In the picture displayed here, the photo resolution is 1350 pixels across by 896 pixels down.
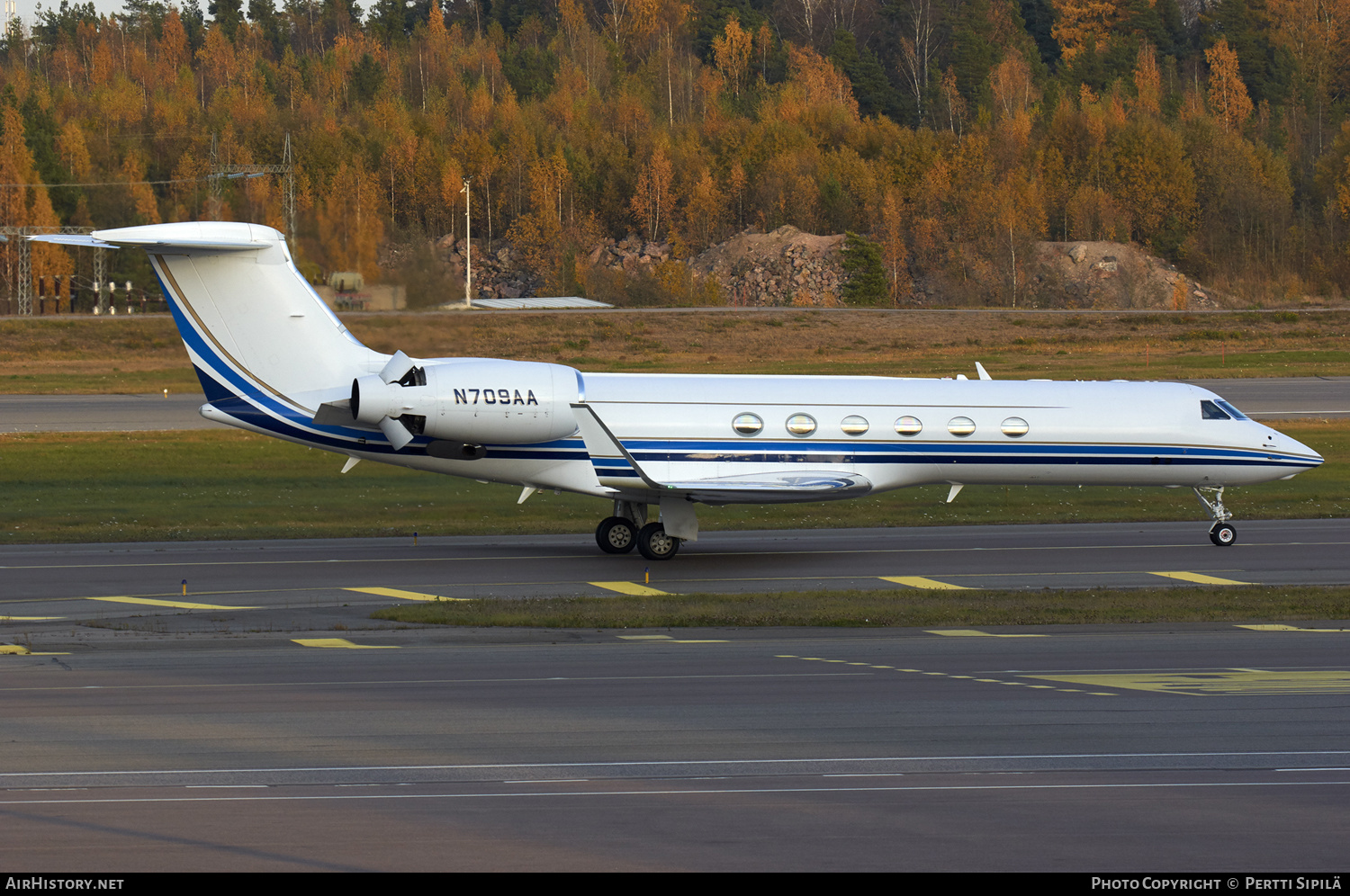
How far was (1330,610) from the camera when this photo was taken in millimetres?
17531

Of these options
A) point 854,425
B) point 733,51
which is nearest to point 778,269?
point 733,51

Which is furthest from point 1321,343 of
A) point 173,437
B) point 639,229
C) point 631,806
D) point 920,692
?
point 631,806

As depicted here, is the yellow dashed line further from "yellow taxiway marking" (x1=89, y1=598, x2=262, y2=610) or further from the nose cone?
the nose cone

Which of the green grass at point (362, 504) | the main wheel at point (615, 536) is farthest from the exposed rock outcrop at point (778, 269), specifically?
the main wheel at point (615, 536)

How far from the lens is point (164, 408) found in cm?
4688

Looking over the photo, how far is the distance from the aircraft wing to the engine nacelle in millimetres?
483

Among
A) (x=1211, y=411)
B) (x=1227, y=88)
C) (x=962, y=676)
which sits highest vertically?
(x=1227, y=88)

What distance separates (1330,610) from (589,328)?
154 ft

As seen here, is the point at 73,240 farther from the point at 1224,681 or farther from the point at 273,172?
the point at 1224,681

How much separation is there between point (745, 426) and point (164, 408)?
30204 millimetres

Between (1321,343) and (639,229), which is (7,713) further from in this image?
(639,229)

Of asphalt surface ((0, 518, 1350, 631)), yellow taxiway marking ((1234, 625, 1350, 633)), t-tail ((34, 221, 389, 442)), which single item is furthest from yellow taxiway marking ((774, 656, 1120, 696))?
t-tail ((34, 221, 389, 442))

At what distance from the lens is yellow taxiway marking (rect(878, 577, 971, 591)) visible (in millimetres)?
19953

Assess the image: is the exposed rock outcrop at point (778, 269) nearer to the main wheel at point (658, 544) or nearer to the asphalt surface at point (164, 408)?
the asphalt surface at point (164, 408)
